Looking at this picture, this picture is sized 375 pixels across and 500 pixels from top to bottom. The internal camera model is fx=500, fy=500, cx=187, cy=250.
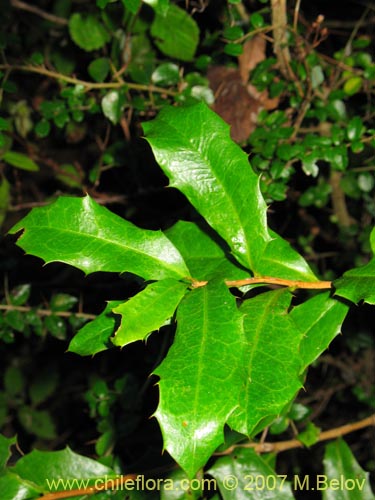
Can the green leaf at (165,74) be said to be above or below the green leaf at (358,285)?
below

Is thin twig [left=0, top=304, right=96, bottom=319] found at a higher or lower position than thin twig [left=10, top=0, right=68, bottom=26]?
lower

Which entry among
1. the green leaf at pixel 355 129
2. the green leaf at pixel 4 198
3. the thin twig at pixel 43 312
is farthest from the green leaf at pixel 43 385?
the green leaf at pixel 355 129

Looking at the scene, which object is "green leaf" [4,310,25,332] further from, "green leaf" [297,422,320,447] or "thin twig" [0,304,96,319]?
"green leaf" [297,422,320,447]

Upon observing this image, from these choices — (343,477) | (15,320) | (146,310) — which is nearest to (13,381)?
(15,320)

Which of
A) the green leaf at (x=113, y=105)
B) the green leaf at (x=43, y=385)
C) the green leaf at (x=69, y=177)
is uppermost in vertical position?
the green leaf at (x=113, y=105)

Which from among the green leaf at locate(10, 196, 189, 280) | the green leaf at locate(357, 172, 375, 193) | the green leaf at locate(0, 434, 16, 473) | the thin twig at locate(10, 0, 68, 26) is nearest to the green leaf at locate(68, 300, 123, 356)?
the green leaf at locate(10, 196, 189, 280)

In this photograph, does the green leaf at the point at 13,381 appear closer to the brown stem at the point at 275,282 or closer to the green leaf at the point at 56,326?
the green leaf at the point at 56,326

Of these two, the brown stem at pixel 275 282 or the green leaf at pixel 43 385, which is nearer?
the brown stem at pixel 275 282

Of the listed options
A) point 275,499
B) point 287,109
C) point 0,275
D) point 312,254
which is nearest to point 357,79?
point 287,109

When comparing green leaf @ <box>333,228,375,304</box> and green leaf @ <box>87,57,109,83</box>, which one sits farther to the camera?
green leaf @ <box>87,57,109,83</box>
